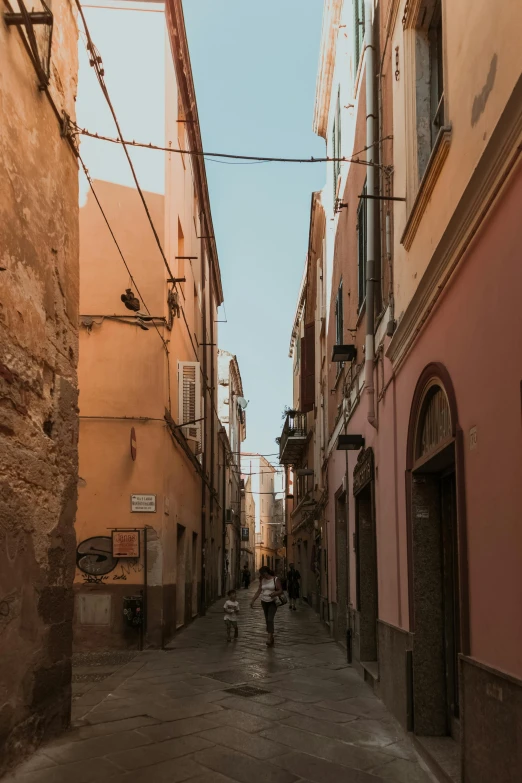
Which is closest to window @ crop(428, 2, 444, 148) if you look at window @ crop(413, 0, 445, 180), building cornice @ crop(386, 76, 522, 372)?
window @ crop(413, 0, 445, 180)

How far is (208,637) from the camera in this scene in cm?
1434

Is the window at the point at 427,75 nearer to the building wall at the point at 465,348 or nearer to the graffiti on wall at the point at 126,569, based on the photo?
the building wall at the point at 465,348

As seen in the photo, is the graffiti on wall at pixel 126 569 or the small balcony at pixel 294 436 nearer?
the graffiti on wall at pixel 126 569

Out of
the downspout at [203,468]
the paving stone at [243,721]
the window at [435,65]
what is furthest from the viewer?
the downspout at [203,468]

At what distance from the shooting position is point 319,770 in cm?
550

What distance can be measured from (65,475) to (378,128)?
5593 millimetres

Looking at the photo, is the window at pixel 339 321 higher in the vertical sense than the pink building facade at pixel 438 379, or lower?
higher

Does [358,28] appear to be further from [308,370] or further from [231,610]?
[308,370]

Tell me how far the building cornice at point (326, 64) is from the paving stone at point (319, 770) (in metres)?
12.3

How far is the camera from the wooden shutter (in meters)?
22.9

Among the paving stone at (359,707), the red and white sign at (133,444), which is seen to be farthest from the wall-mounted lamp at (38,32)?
the red and white sign at (133,444)

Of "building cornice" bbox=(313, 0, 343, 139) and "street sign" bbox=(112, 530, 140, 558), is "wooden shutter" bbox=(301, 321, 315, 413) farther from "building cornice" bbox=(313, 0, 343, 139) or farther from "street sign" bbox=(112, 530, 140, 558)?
"street sign" bbox=(112, 530, 140, 558)

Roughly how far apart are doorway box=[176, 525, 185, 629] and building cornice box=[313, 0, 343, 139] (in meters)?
9.54

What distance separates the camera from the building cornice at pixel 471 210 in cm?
377
